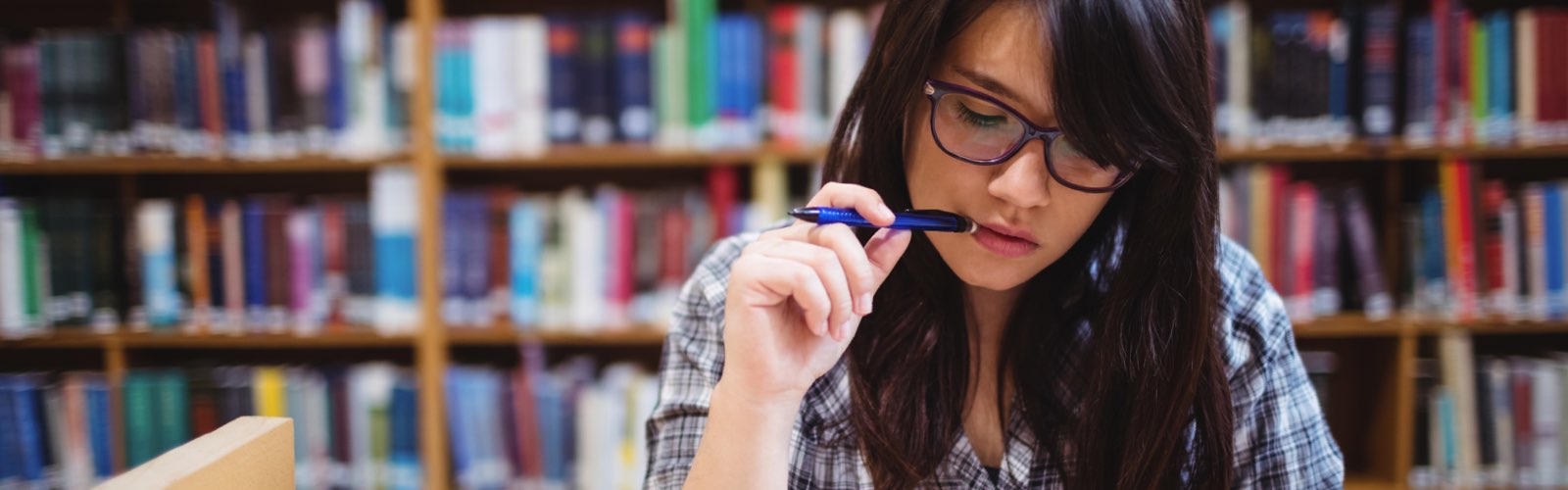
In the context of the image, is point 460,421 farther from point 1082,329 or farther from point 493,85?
point 1082,329

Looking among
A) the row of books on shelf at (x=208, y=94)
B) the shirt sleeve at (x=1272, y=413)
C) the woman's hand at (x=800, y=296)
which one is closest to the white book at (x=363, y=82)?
the row of books on shelf at (x=208, y=94)

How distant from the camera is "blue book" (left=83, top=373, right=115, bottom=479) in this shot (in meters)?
1.93

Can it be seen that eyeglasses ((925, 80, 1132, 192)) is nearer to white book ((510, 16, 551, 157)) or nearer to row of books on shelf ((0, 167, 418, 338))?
white book ((510, 16, 551, 157))

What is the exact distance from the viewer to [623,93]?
181 centimetres

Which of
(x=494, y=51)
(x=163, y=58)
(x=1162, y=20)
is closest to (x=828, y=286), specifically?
(x=1162, y=20)

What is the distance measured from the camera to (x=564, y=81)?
1.81 metres

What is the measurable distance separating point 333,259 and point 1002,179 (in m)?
1.63

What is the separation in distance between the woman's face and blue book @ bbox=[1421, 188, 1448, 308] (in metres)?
1.42

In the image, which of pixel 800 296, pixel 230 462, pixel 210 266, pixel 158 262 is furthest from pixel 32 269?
pixel 800 296

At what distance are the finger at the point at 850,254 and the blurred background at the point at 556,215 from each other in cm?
115

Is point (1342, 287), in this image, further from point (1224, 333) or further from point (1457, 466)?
point (1224, 333)

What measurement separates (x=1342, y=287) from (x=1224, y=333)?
1.20 meters

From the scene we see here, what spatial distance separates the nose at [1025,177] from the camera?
69 cm

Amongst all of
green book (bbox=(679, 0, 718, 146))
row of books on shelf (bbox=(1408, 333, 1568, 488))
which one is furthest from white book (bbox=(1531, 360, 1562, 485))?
Answer: green book (bbox=(679, 0, 718, 146))
